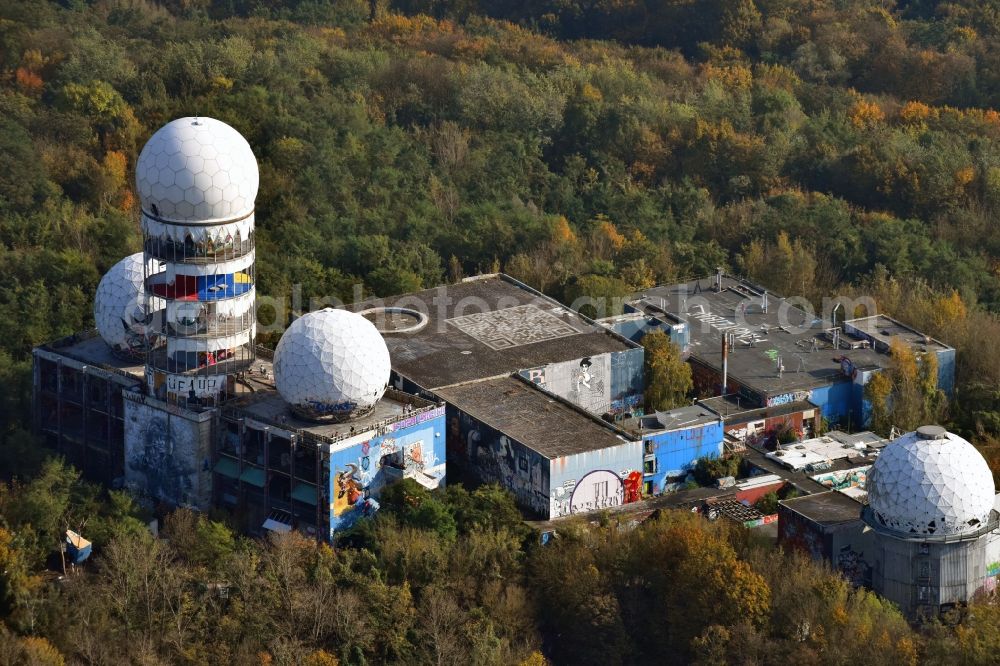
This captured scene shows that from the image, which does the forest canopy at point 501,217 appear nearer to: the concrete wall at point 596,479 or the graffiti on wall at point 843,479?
the concrete wall at point 596,479

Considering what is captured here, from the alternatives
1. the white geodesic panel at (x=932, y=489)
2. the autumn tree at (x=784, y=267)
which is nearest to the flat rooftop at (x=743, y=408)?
the white geodesic panel at (x=932, y=489)

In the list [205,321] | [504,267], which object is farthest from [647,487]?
[504,267]

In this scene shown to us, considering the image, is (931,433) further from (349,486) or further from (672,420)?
Answer: (349,486)

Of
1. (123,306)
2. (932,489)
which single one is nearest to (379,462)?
(123,306)

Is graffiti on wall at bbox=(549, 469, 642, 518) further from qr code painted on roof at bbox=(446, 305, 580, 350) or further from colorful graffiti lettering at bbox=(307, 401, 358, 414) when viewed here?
qr code painted on roof at bbox=(446, 305, 580, 350)

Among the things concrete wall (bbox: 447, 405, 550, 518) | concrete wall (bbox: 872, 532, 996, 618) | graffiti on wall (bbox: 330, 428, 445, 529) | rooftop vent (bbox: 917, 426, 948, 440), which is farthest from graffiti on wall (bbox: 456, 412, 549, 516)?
rooftop vent (bbox: 917, 426, 948, 440)
